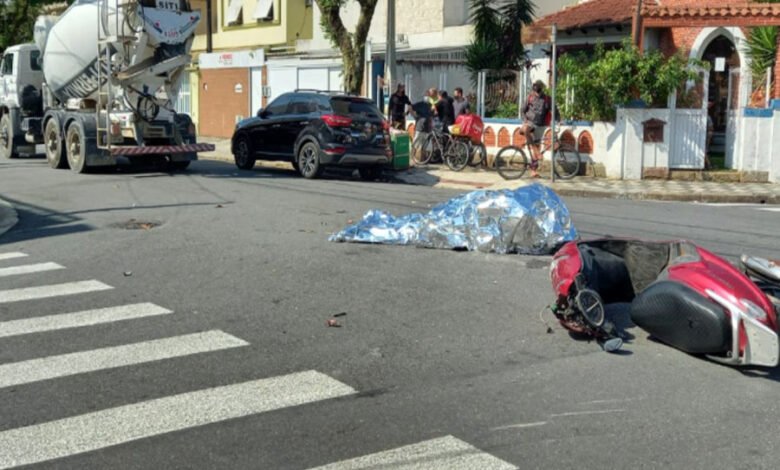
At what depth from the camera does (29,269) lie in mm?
9977

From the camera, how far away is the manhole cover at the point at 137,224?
1255cm

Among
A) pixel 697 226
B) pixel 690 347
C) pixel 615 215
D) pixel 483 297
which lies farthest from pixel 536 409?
pixel 615 215

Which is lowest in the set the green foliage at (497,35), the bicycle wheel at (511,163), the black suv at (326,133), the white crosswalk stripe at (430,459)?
the white crosswalk stripe at (430,459)

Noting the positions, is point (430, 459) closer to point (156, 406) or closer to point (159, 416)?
point (159, 416)

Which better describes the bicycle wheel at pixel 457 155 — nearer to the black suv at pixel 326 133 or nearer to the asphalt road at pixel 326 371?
the black suv at pixel 326 133

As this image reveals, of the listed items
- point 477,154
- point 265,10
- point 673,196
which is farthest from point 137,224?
point 265,10

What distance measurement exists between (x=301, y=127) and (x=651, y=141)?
24.4 feet

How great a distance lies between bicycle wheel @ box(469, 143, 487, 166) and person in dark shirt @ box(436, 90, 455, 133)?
160 cm

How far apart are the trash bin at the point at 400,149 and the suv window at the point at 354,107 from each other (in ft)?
4.28

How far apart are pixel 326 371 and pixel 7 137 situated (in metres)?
21.6

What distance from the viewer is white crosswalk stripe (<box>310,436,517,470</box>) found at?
4.84m

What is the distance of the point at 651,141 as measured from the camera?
65.4ft

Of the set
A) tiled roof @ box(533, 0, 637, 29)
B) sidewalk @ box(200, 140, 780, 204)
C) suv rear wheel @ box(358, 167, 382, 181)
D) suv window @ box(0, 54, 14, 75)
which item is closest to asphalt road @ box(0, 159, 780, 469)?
sidewalk @ box(200, 140, 780, 204)

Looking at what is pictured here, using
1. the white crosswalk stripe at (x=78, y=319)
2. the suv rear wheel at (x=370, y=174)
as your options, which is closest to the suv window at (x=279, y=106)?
the suv rear wheel at (x=370, y=174)
